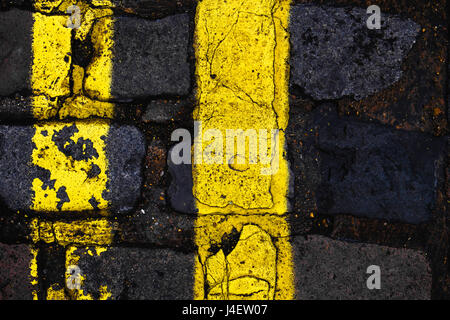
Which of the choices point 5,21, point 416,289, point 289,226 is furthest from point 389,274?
point 5,21

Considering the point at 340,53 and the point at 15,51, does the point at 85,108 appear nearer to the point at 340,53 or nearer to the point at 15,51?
the point at 15,51

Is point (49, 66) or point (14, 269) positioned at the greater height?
point (49, 66)

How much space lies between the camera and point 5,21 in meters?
1.75

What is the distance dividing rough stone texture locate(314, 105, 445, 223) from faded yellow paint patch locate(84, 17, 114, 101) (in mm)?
961

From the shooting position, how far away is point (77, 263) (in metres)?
1.75

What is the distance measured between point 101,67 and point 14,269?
Result: 997mm

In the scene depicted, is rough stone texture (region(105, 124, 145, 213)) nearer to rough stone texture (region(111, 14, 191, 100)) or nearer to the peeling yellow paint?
rough stone texture (region(111, 14, 191, 100))

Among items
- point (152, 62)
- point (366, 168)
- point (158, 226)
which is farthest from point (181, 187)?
point (366, 168)

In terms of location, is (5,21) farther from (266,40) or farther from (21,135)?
(266,40)

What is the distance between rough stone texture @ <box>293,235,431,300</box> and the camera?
176cm

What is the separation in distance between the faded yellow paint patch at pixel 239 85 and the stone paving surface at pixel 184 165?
0.02 m

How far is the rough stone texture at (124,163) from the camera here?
174 centimetres

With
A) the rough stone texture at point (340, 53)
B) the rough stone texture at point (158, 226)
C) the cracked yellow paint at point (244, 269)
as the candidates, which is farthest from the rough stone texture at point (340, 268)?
the rough stone texture at point (340, 53)
